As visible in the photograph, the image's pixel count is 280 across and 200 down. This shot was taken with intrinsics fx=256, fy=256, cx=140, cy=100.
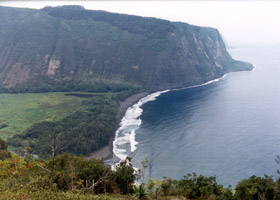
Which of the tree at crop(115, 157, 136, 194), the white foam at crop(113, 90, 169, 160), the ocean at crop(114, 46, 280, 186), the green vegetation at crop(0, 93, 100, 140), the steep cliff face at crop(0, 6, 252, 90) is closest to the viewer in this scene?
the tree at crop(115, 157, 136, 194)

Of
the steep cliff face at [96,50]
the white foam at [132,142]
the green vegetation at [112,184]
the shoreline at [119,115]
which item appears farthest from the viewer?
the steep cliff face at [96,50]

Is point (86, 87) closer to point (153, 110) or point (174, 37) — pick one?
point (153, 110)

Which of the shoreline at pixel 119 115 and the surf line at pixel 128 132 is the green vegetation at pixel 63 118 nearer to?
the shoreline at pixel 119 115

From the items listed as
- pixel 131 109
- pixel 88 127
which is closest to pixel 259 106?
pixel 131 109

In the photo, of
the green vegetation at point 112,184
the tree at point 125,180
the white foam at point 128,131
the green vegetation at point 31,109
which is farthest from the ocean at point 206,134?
the green vegetation at point 31,109

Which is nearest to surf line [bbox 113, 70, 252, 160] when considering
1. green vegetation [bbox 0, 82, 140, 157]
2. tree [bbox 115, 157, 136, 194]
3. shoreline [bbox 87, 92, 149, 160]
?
shoreline [bbox 87, 92, 149, 160]

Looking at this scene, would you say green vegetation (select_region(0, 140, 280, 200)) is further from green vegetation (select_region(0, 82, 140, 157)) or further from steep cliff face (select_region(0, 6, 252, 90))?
steep cliff face (select_region(0, 6, 252, 90))

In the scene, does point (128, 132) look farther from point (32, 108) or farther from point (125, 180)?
point (125, 180)
